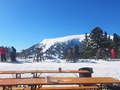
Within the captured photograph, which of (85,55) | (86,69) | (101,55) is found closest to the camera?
(86,69)

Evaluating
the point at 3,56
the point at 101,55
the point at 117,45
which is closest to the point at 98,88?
the point at 3,56

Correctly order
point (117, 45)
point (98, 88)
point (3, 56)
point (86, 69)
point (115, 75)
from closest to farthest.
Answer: point (98, 88) → point (86, 69) → point (115, 75) → point (3, 56) → point (117, 45)

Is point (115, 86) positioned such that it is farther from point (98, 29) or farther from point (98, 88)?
point (98, 29)

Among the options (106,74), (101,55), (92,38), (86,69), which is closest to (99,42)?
(92,38)

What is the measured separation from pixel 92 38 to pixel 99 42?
1887 mm

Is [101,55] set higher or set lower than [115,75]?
higher

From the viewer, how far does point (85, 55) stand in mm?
41438

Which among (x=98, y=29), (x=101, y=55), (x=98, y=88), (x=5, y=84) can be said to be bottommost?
(x=98, y=88)

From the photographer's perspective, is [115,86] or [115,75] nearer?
[115,86]

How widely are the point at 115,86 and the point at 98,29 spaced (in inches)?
1317

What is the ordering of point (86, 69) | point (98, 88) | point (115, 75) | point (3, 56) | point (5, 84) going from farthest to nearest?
point (3, 56) < point (115, 75) < point (86, 69) < point (98, 88) < point (5, 84)

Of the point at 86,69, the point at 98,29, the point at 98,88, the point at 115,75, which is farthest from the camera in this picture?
the point at 98,29

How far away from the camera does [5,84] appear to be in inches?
188

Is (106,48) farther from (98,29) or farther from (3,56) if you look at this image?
(3,56)
